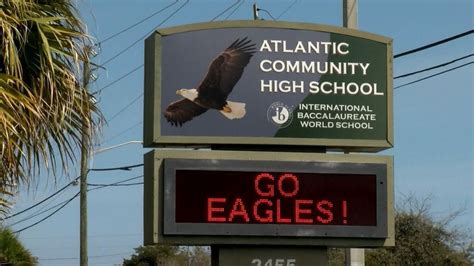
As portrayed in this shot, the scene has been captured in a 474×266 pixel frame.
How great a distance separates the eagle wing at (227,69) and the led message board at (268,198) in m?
0.90

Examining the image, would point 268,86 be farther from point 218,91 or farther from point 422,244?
point 422,244

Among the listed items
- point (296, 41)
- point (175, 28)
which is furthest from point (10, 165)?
point (296, 41)

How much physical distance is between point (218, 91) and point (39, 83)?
10.9 feet

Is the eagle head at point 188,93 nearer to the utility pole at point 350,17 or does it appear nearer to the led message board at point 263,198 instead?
the led message board at point 263,198

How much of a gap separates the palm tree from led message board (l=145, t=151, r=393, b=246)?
2.02m

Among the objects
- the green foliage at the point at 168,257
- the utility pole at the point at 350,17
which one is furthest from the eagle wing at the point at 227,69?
the green foliage at the point at 168,257

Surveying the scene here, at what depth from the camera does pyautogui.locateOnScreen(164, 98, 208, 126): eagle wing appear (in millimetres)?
11500

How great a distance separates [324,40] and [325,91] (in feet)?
2.17

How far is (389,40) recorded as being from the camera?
1227cm

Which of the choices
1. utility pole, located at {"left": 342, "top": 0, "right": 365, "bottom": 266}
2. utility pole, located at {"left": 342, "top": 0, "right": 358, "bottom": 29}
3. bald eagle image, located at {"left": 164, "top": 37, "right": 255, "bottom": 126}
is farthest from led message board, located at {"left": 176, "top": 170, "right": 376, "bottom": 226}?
utility pole, located at {"left": 342, "top": 0, "right": 358, "bottom": 29}

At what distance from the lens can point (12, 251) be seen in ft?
66.6

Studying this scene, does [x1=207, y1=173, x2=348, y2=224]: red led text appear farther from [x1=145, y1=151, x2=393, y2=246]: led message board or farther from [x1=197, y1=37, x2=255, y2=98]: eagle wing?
[x1=197, y1=37, x2=255, y2=98]: eagle wing

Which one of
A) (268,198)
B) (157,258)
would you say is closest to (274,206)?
(268,198)

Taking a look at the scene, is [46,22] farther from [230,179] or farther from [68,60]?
[230,179]
